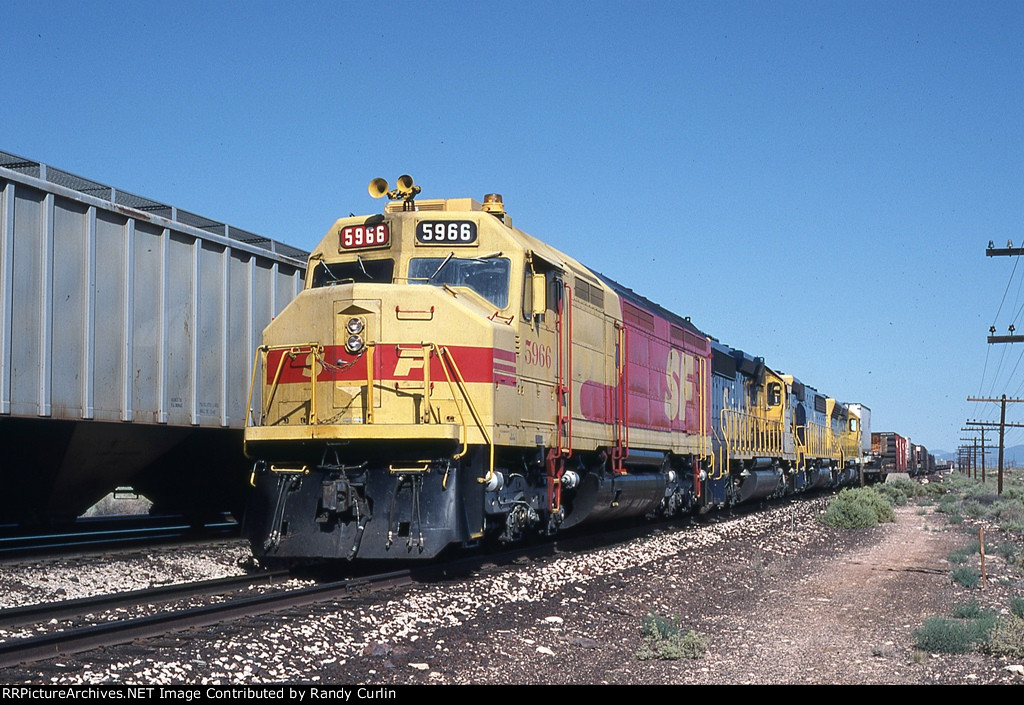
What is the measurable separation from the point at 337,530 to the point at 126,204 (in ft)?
17.9

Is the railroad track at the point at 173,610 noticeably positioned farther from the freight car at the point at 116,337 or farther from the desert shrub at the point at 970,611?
the desert shrub at the point at 970,611

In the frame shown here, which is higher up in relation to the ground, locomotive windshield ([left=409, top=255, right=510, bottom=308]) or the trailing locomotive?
locomotive windshield ([left=409, top=255, right=510, bottom=308])

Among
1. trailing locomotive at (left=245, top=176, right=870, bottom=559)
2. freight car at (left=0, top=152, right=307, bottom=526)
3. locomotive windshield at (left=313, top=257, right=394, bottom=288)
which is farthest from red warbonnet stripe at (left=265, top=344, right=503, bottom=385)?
freight car at (left=0, top=152, right=307, bottom=526)

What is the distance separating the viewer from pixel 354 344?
33.6 ft

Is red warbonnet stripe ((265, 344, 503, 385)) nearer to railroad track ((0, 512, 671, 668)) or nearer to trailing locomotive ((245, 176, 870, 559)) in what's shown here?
trailing locomotive ((245, 176, 870, 559))

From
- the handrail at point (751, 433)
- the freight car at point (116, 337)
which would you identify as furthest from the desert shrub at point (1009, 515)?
the freight car at point (116, 337)

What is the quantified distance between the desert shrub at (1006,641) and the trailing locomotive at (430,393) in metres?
4.54

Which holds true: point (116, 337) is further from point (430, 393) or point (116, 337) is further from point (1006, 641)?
point (1006, 641)

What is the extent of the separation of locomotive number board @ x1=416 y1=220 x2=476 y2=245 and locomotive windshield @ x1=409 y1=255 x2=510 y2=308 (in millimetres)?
185

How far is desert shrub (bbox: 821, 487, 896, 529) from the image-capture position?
21.4 m

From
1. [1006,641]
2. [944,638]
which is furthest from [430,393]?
[1006,641]

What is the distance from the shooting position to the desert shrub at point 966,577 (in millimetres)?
11688

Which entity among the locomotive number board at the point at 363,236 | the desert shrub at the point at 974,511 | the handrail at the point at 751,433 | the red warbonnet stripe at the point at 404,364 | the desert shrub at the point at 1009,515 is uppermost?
the locomotive number board at the point at 363,236
